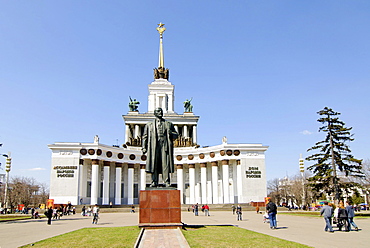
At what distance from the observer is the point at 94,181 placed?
161 ft

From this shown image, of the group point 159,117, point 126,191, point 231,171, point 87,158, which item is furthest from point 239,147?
point 159,117

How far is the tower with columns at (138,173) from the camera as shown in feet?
159

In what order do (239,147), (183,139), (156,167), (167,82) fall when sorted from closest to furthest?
(156,167) → (239,147) → (183,139) → (167,82)

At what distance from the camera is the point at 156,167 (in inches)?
575

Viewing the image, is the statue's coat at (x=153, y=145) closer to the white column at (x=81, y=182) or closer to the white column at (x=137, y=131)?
the white column at (x=81, y=182)

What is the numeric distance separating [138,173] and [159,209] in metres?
45.5

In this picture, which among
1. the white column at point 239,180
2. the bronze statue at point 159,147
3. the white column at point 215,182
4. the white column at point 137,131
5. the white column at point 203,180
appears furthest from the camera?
the white column at point 137,131

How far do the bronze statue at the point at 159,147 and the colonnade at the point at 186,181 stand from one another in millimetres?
37188

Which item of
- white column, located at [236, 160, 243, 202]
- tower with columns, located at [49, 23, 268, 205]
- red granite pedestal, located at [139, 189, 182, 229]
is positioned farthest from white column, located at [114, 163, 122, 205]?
red granite pedestal, located at [139, 189, 182, 229]

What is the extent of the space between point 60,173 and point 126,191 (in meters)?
12.0

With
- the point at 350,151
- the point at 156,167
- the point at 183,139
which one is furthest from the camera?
the point at 183,139

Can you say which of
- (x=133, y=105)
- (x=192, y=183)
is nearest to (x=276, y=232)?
(x=192, y=183)

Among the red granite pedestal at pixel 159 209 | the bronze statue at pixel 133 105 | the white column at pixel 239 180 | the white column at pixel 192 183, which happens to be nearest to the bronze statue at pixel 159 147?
the red granite pedestal at pixel 159 209

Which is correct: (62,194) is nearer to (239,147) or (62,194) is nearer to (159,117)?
(239,147)
